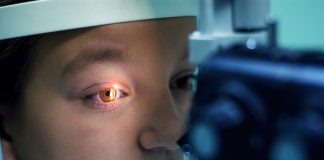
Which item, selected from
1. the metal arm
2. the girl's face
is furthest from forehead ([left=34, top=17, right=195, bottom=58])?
the metal arm

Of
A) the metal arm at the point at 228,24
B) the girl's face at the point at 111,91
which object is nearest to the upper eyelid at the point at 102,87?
the girl's face at the point at 111,91

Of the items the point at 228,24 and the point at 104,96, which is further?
the point at 104,96

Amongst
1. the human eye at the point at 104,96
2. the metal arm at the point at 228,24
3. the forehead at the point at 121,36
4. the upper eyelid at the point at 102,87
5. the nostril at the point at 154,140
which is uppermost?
the metal arm at the point at 228,24

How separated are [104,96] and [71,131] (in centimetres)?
5

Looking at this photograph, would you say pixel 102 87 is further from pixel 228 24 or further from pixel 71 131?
pixel 228 24

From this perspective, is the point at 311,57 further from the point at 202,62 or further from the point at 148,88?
the point at 148,88

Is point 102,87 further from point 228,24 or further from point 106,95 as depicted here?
point 228,24

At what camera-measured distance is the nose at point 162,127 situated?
0.50 meters

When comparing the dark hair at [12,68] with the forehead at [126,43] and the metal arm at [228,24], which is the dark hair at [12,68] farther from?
the metal arm at [228,24]

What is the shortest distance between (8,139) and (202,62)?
37 cm

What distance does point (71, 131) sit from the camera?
52 centimetres

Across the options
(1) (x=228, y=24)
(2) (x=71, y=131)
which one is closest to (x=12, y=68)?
(2) (x=71, y=131)

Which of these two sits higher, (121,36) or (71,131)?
(121,36)

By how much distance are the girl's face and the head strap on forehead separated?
15 mm
